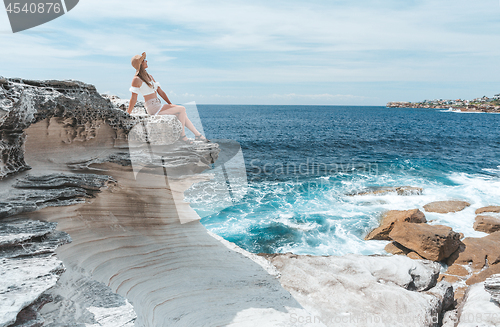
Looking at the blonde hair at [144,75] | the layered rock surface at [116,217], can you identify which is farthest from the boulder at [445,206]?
the blonde hair at [144,75]

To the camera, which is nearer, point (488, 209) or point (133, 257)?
point (133, 257)

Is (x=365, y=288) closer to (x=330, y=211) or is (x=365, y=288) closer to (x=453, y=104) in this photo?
(x=330, y=211)

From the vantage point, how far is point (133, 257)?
5.39 metres

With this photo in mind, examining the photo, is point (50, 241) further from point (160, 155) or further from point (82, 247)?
point (160, 155)

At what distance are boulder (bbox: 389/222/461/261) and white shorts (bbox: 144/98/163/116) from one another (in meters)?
10.1

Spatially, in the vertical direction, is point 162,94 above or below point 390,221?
above

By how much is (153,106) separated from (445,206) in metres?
15.3

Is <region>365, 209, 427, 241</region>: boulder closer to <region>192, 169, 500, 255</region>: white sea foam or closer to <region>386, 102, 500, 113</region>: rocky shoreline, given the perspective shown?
<region>192, 169, 500, 255</region>: white sea foam

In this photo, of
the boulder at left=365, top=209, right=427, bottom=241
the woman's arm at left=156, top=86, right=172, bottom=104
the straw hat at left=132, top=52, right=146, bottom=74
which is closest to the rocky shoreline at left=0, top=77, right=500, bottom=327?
Answer: the woman's arm at left=156, top=86, right=172, bottom=104

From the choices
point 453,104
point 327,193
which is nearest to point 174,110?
point 327,193

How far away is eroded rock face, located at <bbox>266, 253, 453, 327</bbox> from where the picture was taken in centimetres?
582

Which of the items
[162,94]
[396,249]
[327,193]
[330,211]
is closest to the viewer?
[162,94]

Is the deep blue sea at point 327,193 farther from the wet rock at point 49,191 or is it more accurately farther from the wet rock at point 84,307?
the wet rock at point 84,307

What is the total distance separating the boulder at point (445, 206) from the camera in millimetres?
14609
